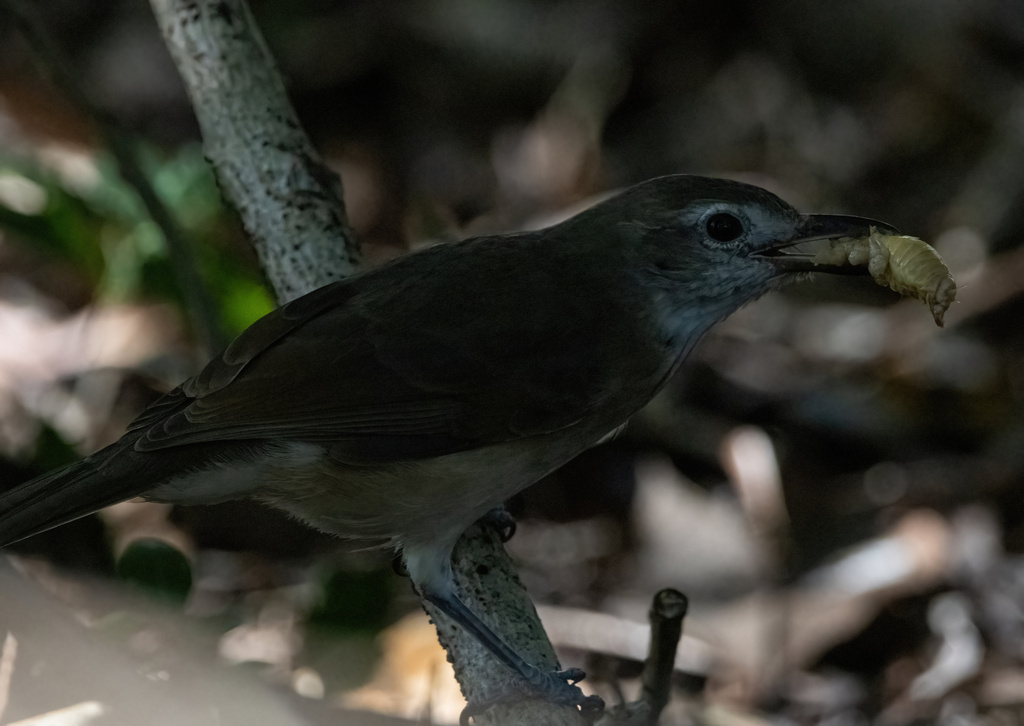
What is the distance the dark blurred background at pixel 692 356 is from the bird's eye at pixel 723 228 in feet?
5.09

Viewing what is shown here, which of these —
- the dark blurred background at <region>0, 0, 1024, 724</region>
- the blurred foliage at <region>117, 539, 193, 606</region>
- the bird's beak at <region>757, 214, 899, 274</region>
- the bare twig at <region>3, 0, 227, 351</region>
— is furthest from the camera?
the dark blurred background at <region>0, 0, 1024, 724</region>

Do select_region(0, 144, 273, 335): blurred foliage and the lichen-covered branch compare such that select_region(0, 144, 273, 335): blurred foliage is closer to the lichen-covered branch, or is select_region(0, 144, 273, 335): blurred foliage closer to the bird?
the lichen-covered branch

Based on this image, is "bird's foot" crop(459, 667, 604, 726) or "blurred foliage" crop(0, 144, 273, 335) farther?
"blurred foliage" crop(0, 144, 273, 335)

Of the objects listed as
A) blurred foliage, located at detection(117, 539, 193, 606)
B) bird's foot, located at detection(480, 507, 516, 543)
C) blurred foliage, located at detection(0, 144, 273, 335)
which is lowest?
blurred foliage, located at detection(117, 539, 193, 606)

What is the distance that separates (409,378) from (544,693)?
1.00 m

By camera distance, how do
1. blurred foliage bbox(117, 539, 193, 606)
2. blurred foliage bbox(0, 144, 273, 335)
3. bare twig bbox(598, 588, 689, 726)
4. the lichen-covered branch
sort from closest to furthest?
bare twig bbox(598, 588, 689, 726) → blurred foliage bbox(117, 539, 193, 606) → the lichen-covered branch → blurred foliage bbox(0, 144, 273, 335)

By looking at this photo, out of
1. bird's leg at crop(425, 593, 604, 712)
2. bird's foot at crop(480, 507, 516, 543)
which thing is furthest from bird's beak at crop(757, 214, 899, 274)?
bird's leg at crop(425, 593, 604, 712)

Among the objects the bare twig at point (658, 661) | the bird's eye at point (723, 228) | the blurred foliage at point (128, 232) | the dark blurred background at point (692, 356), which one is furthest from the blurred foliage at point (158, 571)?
A: the bird's eye at point (723, 228)

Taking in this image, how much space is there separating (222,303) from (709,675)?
256 cm

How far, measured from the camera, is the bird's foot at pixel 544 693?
304 centimetres

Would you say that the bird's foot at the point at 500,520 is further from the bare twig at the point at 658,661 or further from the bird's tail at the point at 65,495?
the bird's tail at the point at 65,495

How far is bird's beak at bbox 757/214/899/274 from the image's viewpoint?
343 centimetres

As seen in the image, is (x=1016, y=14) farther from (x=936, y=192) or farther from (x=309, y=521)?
(x=309, y=521)

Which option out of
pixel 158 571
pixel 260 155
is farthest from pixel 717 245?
pixel 158 571
